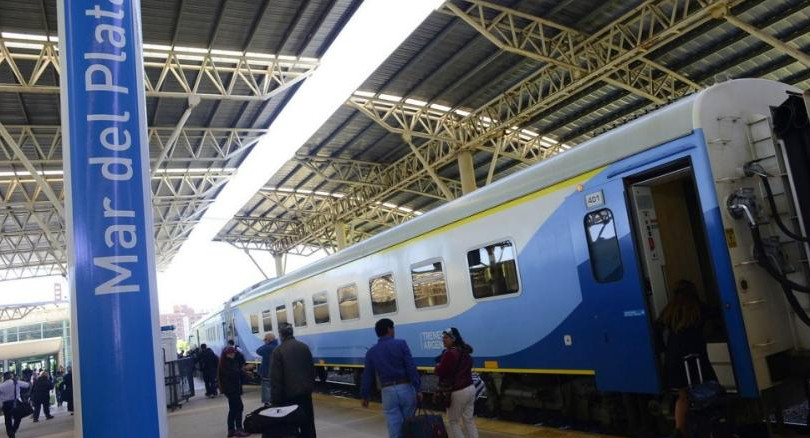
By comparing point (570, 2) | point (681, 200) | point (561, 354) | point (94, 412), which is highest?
point (570, 2)

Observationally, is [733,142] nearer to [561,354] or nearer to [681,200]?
[681,200]

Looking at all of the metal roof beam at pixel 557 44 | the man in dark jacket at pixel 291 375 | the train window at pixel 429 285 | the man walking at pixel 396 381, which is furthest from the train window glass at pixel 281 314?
the man walking at pixel 396 381

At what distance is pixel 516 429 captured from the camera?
7379 mm

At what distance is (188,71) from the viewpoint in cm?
1551

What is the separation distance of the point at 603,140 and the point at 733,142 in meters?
1.27

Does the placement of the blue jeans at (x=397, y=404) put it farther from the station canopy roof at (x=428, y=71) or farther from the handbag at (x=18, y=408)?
the handbag at (x=18, y=408)

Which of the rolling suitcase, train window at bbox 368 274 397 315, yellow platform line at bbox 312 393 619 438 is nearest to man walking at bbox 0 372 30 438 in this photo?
train window at bbox 368 274 397 315

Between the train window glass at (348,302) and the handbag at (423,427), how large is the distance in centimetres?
590

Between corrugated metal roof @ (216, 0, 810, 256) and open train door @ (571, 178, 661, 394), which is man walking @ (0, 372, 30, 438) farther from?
open train door @ (571, 178, 661, 394)

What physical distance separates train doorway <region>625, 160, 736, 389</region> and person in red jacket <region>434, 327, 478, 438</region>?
188 cm

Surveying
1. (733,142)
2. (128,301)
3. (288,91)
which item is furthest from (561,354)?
(288,91)

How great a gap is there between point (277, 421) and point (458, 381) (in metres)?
1.87

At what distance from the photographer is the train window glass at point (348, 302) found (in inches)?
457

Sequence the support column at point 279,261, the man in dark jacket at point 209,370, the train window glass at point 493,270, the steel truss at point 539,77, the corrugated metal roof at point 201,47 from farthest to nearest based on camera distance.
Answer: the support column at point 279,261
the man in dark jacket at point 209,370
the steel truss at point 539,77
the corrugated metal roof at point 201,47
the train window glass at point 493,270
